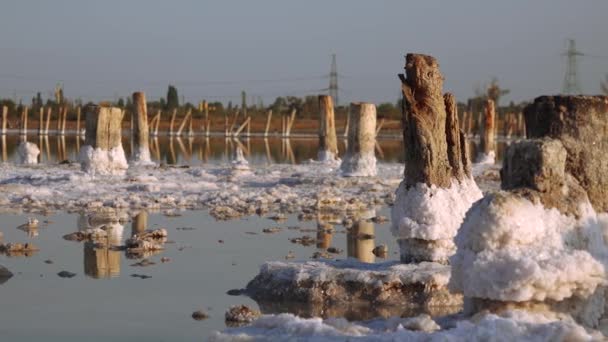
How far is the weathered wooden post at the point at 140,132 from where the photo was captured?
92.5ft

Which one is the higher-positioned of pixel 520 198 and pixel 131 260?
pixel 520 198

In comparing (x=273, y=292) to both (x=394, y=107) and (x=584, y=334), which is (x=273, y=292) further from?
(x=394, y=107)

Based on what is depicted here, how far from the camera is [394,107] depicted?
97.6 meters

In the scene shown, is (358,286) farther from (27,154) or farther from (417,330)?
(27,154)

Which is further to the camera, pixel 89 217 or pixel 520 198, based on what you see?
pixel 89 217

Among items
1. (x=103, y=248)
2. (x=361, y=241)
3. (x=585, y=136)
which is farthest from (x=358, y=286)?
(x=361, y=241)

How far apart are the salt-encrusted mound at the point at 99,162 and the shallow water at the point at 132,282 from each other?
624cm

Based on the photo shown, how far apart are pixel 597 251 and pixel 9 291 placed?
5.36 meters

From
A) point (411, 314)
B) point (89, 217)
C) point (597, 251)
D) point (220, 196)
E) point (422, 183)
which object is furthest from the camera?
point (220, 196)

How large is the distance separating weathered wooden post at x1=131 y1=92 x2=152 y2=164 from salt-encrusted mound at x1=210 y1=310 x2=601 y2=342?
21.4 meters

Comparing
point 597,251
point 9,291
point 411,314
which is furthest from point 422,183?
point 9,291

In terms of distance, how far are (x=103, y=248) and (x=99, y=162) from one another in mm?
9360

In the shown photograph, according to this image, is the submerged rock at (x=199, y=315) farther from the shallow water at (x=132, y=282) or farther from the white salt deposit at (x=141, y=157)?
the white salt deposit at (x=141, y=157)

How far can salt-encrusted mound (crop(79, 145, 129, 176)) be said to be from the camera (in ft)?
69.5
